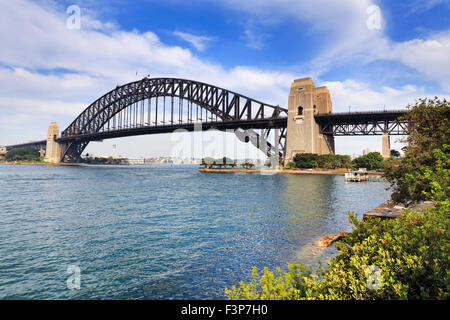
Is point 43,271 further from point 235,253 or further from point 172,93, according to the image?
point 172,93

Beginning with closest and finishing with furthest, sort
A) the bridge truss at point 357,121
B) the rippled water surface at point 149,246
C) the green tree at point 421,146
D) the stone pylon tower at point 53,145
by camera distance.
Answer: the rippled water surface at point 149,246
the green tree at point 421,146
the bridge truss at point 357,121
the stone pylon tower at point 53,145

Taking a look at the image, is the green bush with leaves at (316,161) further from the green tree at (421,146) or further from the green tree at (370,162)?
the green tree at (421,146)

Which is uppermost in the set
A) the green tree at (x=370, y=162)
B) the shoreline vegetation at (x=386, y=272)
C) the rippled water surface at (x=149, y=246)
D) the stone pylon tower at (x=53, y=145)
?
the stone pylon tower at (x=53, y=145)

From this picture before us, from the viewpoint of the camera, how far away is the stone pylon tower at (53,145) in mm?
161188

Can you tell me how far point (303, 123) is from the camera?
8800cm

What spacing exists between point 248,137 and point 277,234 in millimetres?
81612

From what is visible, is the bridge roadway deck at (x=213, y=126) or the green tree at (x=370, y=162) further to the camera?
the bridge roadway deck at (x=213, y=126)

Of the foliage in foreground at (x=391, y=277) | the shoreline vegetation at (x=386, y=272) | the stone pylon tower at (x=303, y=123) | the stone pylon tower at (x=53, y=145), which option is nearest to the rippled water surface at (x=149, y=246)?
the shoreline vegetation at (x=386, y=272)

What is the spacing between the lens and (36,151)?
196625mm

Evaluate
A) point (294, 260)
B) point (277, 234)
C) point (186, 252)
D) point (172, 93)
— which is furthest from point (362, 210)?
point (172, 93)

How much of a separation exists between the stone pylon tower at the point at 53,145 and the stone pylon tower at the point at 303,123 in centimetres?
14152

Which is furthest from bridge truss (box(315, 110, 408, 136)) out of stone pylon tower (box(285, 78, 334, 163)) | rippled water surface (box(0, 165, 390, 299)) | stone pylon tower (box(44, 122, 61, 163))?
stone pylon tower (box(44, 122, 61, 163))

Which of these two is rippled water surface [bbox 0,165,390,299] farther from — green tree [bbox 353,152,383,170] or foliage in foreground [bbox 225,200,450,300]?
green tree [bbox 353,152,383,170]

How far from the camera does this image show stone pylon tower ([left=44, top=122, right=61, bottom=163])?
6346 inches
